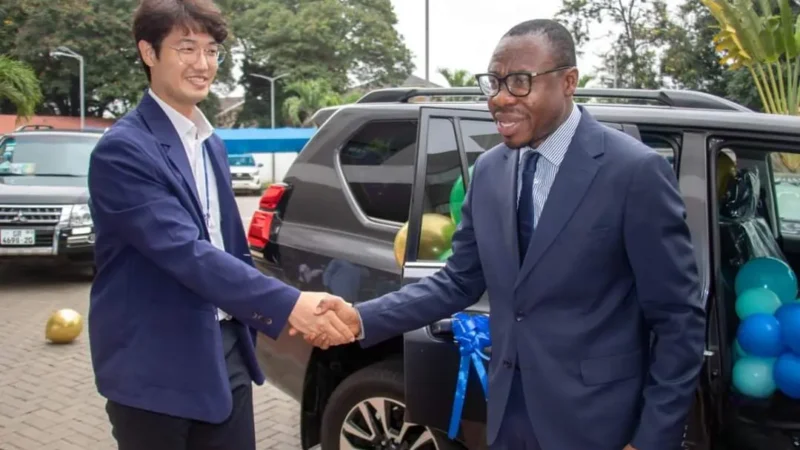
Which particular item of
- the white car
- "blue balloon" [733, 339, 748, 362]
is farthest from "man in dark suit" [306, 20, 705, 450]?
the white car

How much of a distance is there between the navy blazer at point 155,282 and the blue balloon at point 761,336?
1.93 metres

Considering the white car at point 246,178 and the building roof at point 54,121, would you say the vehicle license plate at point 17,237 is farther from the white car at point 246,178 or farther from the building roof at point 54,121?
the building roof at point 54,121

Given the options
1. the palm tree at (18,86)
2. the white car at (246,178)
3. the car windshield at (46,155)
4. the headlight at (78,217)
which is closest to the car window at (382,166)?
the headlight at (78,217)

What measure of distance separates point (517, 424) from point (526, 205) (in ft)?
1.88

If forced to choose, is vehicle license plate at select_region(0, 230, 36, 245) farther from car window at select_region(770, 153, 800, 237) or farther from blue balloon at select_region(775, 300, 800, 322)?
blue balloon at select_region(775, 300, 800, 322)

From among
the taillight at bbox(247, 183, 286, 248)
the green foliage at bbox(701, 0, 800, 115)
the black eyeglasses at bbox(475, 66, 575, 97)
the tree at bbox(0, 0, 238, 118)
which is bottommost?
the taillight at bbox(247, 183, 286, 248)

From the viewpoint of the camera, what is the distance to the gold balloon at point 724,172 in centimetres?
290

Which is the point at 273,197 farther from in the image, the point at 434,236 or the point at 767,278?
the point at 767,278

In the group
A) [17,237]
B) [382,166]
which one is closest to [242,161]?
[17,237]

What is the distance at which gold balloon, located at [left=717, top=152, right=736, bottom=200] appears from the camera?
2900 millimetres

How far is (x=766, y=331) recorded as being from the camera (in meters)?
2.96

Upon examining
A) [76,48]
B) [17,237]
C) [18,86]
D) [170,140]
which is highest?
[76,48]

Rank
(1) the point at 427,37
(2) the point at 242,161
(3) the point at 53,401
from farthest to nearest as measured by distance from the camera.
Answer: (2) the point at 242,161
(1) the point at 427,37
(3) the point at 53,401

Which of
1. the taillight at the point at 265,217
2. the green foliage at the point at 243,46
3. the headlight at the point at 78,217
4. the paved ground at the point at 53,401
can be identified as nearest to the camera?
the taillight at the point at 265,217
